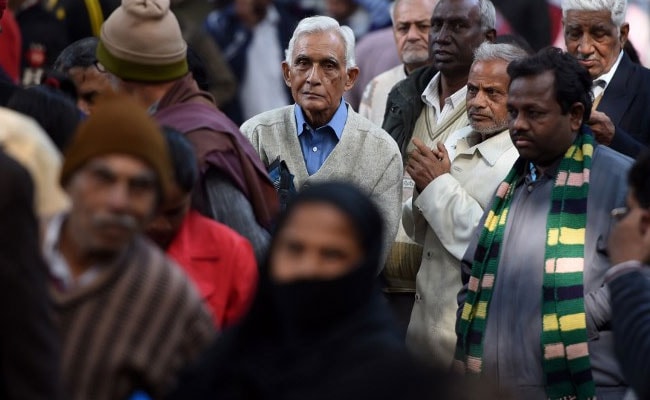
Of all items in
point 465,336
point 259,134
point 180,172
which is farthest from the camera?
point 259,134

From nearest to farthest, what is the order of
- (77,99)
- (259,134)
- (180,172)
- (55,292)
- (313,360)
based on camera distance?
1. (313,360)
2. (55,292)
3. (180,172)
4. (77,99)
5. (259,134)

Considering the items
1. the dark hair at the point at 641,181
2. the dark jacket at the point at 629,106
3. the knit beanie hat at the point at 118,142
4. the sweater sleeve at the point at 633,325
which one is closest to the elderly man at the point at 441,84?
the dark jacket at the point at 629,106

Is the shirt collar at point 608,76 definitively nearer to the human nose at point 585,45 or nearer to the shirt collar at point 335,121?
the human nose at point 585,45

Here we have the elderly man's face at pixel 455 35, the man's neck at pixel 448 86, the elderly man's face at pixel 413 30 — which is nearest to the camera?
the man's neck at pixel 448 86

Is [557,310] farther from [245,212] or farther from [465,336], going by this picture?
[245,212]

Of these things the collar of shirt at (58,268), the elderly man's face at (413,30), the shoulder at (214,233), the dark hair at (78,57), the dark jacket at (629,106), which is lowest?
the elderly man's face at (413,30)

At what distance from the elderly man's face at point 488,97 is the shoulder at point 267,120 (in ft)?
2.98

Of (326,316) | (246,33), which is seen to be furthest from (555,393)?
(246,33)

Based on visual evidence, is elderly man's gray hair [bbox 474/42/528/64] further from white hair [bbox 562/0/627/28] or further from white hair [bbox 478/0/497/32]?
white hair [bbox 478/0/497/32]

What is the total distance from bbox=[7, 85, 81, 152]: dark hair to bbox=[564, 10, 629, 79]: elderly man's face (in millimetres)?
2831

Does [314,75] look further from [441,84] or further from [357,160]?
[441,84]

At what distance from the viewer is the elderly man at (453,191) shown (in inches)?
311

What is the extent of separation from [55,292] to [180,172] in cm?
106

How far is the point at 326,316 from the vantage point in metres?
4.75
